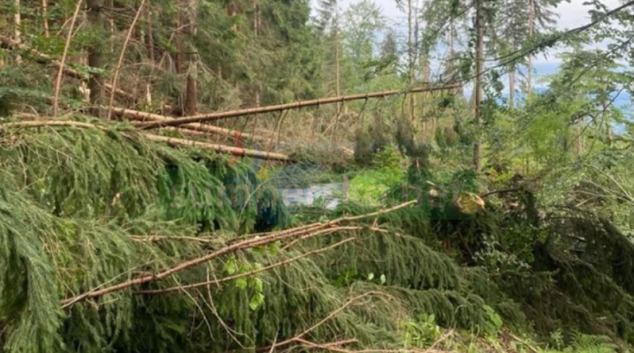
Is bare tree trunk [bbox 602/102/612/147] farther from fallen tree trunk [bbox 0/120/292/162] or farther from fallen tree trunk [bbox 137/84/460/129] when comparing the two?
fallen tree trunk [bbox 0/120/292/162]

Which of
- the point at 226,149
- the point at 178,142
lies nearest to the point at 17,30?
the point at 178,142

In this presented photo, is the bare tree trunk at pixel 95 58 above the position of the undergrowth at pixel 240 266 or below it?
above

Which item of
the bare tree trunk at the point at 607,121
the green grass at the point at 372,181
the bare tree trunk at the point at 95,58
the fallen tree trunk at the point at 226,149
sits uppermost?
the bare tree trunk at the point at 95,58

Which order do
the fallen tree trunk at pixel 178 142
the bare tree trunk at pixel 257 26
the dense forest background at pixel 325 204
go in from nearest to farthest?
the dense forest background at pixel 325 204, the fallen tree trunk at pixel 178 142, the bare tree trunk at pixel 257 26

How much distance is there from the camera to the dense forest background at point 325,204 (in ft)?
5.69

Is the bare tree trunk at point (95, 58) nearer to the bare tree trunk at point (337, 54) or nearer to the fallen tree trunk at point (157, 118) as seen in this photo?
the fallen tree trunk at point (157, 118)

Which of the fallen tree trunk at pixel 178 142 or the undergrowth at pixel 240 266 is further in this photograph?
the fallen tree trunk at pixel 178 142

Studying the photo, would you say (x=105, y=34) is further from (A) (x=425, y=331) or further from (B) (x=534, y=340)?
(B) (x=534, y=340)

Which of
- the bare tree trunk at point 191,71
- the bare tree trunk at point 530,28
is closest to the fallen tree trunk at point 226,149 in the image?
the bare tree trunk at point 530,28

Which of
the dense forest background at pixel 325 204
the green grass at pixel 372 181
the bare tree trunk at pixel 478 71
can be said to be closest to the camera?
the dense forest background at pixel 325 204

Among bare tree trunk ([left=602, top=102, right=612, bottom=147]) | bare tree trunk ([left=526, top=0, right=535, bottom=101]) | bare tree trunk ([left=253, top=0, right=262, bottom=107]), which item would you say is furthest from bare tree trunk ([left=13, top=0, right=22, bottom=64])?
bare tree trunk ([left=253, top=0, right=262, bottom=107])

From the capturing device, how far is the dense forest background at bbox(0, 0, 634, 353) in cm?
174

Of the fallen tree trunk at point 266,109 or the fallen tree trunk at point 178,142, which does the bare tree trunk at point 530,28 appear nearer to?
the fallen tree trunk at point 266,109

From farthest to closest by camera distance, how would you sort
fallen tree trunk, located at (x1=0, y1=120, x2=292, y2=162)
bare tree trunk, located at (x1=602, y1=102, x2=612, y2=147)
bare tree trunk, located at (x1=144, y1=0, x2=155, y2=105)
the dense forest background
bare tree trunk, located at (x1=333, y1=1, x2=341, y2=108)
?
bare tree trunk, located at (x1=333, y1=1, x2=341, y2=108)
bare tree trunk, located at (x1=144, y1=0, x2=155, y2=105)
bare tree trunk, located at (x1=602, y1=102, x2=612, y2=147)
fallen tree trunk, located at (x1=0, y1=120, x2=292, y2=162)
the dense forest background
